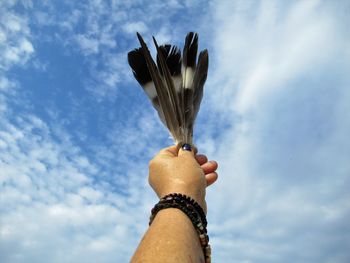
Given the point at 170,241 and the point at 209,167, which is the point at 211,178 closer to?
the point at 209,167

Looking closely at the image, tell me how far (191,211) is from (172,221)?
0.24 meters

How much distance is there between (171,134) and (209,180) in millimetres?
1006

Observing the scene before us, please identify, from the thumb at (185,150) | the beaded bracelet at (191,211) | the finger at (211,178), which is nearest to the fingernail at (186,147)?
the thumb at (185,150)

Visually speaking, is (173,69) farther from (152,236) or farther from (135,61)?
(152,236)

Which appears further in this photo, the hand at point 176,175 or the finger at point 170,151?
the finger at point 170,151

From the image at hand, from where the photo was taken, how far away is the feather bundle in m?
4.45

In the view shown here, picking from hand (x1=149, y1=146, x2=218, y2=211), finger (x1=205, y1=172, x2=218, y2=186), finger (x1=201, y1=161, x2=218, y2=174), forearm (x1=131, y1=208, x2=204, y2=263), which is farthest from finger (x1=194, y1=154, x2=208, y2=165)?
forearm (x1=131, y1=208, x2=204, y2=263)

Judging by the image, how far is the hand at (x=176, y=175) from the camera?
2.51 metres

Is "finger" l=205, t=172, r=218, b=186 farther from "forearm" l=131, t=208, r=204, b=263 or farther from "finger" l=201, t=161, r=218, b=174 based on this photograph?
"forearm" l=131, t=208, r=204, b=263

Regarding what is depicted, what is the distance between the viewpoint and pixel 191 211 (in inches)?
82.7

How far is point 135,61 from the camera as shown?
205 inches

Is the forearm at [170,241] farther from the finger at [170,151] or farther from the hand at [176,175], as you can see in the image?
the finger at [170,151]

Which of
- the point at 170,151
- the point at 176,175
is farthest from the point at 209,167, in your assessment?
the point at 176,175

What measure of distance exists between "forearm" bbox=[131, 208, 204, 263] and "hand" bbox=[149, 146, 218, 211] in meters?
0.44
